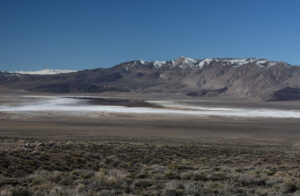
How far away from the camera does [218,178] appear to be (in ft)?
36.4

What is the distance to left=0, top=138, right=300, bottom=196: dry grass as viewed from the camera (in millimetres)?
8680

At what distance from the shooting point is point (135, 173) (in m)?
11.6

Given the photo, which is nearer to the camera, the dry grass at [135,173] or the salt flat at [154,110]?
the dry grass at [135,173]

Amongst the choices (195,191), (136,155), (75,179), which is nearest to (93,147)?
(136,155)

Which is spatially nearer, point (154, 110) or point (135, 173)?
point (135, 173)

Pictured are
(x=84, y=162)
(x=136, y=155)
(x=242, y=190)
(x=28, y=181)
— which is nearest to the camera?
(x=242, y=190)

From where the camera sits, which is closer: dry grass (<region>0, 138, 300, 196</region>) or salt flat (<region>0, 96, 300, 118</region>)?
dry grass (<region>0, 138, 300, 196</region>)

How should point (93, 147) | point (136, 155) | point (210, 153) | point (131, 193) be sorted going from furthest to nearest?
point (210, 153), point (93, 147), point (136, 155), point (131, 193)

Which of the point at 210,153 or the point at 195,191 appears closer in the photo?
the point at 195,191

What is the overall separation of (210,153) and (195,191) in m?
11.4

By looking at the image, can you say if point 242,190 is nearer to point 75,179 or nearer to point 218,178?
point 218,178

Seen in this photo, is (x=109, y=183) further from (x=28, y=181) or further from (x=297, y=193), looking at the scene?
(x=297, y=193)

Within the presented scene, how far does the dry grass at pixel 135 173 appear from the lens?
8.68 m

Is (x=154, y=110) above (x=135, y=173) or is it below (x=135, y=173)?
below
